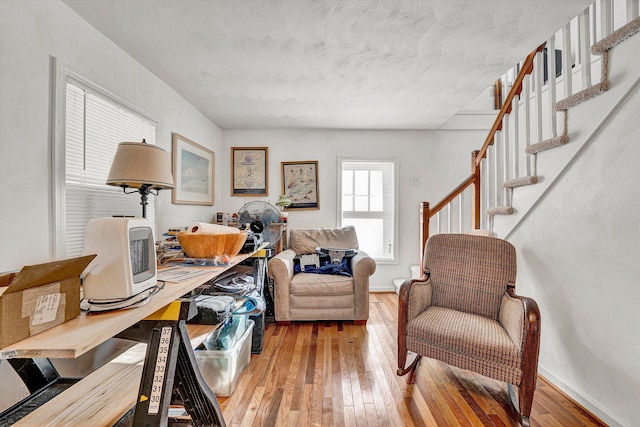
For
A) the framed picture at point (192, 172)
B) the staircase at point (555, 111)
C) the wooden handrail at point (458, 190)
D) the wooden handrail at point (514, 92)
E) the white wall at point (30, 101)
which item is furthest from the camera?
the wooden handrail at point (458, 190)

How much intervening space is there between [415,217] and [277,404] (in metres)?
2.86

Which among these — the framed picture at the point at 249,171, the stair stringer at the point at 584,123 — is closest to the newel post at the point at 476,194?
the stair stringer at the point at 584,123

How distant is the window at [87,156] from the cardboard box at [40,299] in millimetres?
923

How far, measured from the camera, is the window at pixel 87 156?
1.49 meters

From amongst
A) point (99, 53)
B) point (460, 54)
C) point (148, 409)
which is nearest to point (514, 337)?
point (148, 409)

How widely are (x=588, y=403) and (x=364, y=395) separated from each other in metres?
1.20

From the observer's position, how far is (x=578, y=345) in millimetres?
1559

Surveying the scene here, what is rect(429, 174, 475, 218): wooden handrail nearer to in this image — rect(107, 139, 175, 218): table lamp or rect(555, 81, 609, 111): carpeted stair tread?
rect(555, 81, 609, 111): carpeted stair tread

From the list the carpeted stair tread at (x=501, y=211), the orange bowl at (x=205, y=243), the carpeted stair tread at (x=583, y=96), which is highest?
the carpeted stair tread at (x=583, y=96)

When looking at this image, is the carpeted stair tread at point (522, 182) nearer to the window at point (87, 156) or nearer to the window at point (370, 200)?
the window at point (370, 200)

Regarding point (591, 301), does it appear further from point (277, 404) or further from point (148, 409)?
point (148, 409)

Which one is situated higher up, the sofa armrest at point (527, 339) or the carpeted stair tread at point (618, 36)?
the carpeted stair tread at point (618, 36)

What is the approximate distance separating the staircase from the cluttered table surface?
2.24 meters

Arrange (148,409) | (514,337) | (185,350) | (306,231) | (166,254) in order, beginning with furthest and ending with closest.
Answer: (306,231)
(166,254)
(514,337)
(185,350)
(148,409)
